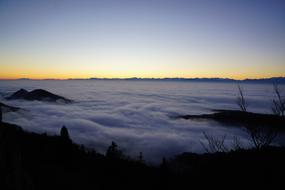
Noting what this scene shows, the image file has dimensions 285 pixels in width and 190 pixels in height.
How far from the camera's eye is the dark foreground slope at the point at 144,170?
2762cm

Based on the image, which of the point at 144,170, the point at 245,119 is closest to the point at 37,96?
the point at 144,170

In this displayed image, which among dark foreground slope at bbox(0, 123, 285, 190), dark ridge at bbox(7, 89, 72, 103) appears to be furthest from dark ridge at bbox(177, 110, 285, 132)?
dark ridge at bbox(7, 89, 72, 103)

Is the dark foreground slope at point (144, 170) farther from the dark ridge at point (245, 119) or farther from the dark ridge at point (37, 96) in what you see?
the dark ridge at point (37, 96)

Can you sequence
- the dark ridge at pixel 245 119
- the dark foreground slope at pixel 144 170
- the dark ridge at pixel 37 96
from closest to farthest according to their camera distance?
1. the dark foreground slope at pixel 144 170
2. the dark ridge at pixel 245 119
3. the dark ridge at pixel 37 96

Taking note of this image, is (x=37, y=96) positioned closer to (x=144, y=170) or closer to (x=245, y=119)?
(x=144, y=170)

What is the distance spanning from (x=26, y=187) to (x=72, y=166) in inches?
1179

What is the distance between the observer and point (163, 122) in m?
105

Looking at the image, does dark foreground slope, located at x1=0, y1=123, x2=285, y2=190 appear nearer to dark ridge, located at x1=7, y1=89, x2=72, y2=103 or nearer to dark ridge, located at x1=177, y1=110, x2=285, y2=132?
dark ridge, located at x1=177, y1=110, x2=285, y2=132

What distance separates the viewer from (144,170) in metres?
44.1

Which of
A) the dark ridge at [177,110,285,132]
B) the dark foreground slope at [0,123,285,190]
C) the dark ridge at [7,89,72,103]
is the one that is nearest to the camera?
the dark foreground slope at [0,123,285,190]

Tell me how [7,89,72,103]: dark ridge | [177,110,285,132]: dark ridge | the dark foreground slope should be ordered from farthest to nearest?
[7,89,72,103]: dark ridge → [177,110,285,132]: dark ridge → the dark foreground slope

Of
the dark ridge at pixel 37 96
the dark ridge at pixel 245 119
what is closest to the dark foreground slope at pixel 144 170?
the dark ridge at pixel 245 119

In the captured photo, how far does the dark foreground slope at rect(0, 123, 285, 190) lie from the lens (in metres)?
27.6

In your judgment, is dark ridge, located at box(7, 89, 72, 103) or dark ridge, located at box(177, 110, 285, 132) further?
dark ridge, located at box(7, 89, 72, 103)
